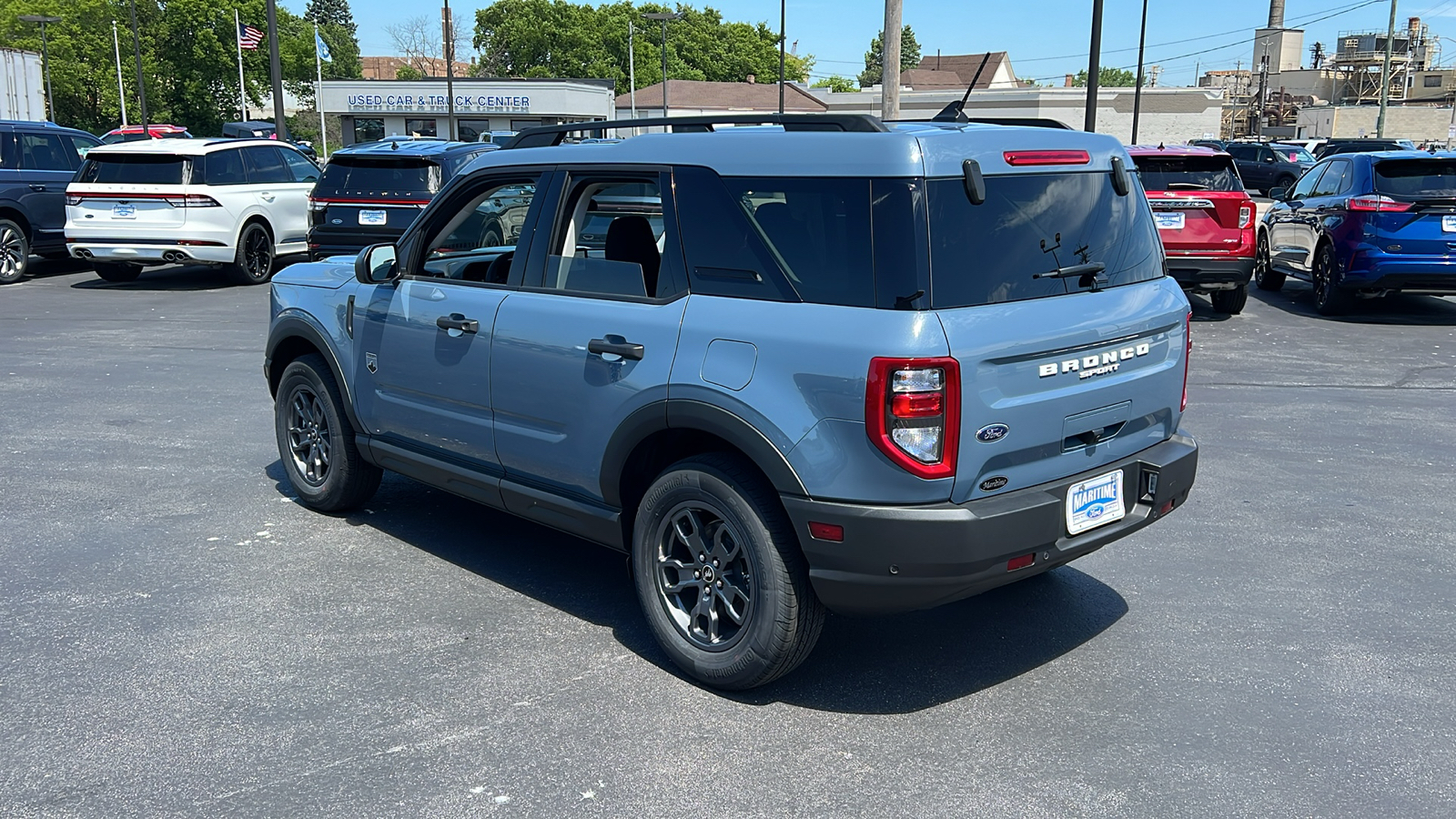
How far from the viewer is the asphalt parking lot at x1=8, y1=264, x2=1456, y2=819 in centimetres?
343

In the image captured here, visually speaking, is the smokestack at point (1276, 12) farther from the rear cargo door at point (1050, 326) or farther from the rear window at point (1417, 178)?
the rear cargo door at point (1050, 326)

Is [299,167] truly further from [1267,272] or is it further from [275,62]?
[1267,272]

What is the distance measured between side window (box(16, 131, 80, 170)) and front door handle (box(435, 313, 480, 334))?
44.9ft

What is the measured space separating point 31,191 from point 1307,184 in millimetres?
16154

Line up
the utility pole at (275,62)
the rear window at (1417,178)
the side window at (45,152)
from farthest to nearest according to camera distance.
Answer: the utility pole at (275,62) < the side window at (45,152) < the rear window at (1417,178)

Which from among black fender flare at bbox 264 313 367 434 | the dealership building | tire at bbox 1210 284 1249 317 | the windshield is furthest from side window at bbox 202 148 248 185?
the dealership building

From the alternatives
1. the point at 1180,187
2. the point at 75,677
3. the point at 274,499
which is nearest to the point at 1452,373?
the point at 1180,187

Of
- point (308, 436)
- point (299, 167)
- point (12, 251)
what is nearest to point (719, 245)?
point (308, 436)

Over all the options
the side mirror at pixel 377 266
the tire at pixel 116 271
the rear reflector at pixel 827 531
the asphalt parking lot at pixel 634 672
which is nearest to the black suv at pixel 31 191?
the tire at pixel 116 271

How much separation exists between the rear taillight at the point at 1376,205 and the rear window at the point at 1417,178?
0.09 meters

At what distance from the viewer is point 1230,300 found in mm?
13234

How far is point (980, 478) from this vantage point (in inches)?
143

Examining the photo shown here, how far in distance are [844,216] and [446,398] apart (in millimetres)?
2100

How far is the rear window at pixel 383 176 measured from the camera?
13266mm
